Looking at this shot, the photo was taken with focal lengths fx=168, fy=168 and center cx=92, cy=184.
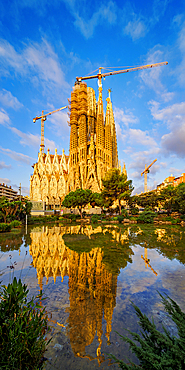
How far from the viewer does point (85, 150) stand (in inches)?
2254

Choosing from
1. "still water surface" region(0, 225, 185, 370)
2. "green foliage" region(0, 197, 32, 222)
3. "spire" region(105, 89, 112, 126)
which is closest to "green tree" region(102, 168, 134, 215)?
"green foliage" region(0, 197, 32, 222)

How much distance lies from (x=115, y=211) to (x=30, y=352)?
42.7 metres

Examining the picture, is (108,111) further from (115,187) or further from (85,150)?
(115,187)

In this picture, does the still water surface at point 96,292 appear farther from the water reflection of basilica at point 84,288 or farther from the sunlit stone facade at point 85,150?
the sunlit stone facade at point 85,150

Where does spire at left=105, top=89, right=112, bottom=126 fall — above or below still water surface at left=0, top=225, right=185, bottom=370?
above

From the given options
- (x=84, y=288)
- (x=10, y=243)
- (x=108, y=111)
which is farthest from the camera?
(x=108, y=111)

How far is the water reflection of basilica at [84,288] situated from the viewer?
3.28 meters

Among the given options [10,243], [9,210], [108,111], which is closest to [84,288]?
[10,243]

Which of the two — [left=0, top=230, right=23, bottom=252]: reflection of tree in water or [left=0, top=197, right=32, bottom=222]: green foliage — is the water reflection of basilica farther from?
[left=0, top=197, right=32, bottom=222]: green foliage

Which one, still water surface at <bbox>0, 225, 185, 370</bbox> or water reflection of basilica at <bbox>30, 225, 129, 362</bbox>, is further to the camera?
water reflection of basilica at <bbox>30, 225, 129, 362</bbox>

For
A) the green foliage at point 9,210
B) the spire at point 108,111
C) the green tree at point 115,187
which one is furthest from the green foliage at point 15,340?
the spire at point 108,111

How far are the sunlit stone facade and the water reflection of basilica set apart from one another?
44.8m

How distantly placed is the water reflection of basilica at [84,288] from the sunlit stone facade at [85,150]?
147 ft

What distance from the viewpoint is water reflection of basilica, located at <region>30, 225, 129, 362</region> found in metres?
3.28
